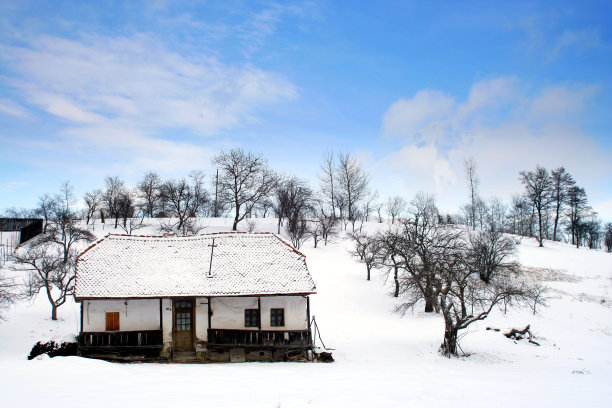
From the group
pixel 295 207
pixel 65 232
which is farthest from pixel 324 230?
pixel 65 232

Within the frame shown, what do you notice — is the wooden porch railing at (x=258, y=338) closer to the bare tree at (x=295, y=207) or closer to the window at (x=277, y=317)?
the window at (x=277, y=317)

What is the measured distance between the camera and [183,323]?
17.5m

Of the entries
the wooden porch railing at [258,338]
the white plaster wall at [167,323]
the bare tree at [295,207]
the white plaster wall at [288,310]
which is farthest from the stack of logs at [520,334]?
the bare tree at [295,207]

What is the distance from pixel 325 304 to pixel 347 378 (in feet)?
56.0

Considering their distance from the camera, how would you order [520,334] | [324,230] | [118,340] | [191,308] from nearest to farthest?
[118,340] → [191,308] → [520,334] → [324,230]

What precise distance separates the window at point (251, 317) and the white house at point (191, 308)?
0.15 feet

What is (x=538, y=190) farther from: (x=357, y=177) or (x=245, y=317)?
(x=245, y=317)

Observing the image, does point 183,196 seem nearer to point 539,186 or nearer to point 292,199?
point 292,199

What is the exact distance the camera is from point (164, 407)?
7387mm

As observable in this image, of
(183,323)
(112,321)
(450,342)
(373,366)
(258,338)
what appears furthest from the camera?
(450,342)

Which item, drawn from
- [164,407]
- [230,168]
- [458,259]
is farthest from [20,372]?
[230,168]

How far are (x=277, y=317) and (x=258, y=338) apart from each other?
4.27ft

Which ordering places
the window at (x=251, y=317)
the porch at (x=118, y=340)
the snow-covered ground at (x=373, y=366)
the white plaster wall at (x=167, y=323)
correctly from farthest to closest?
the window at (x=251, y=317) < the white plaster wall at (x=167, y=323) < the porch at (x=118, y=340) < the snow-covered ground at (x=373, y=366)

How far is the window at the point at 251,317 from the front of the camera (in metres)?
17.6
